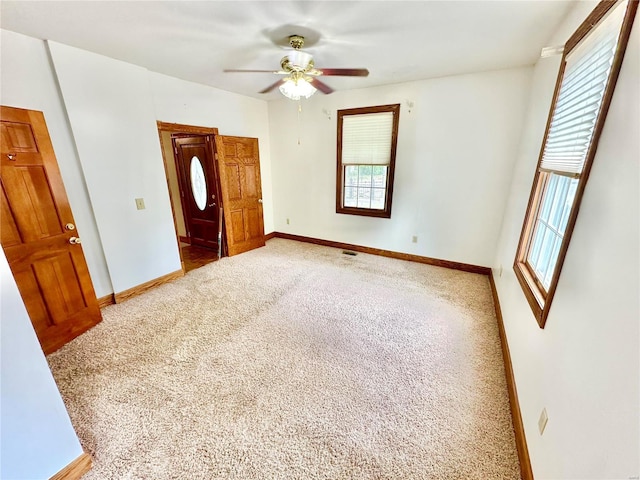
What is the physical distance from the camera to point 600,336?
88cm

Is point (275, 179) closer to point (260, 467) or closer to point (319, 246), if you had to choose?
point (319, 246)

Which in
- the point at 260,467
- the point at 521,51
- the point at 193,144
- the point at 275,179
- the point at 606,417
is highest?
the point at 521,51

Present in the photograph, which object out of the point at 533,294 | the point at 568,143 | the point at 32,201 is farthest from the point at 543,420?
the point at 32,201

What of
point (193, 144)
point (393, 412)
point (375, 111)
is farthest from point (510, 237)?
point (193, 144)

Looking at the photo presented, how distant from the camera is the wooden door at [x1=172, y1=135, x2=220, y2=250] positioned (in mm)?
4160

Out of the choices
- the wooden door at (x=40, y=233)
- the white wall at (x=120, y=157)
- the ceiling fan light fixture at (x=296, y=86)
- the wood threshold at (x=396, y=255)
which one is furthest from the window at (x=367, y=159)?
the wooden door at (x=40, y=233)

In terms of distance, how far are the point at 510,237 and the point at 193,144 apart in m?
4.72

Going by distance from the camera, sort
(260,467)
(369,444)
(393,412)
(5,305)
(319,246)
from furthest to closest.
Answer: (319,246) < (393,412) < (369,444) < (260,467) < (5,305)

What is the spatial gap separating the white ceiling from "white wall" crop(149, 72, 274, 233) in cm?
35

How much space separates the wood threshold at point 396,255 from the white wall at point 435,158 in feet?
0.25

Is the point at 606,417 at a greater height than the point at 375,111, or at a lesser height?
lesser

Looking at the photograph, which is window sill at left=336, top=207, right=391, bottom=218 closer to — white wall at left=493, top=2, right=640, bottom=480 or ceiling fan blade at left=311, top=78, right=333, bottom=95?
ceiling fan blade at left=311, top=78, right=333, bottom=95

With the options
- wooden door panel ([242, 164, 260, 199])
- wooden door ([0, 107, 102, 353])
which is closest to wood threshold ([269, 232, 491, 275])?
wooden door panel ([242, 164, 260, 199])

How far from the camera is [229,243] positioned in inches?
171
